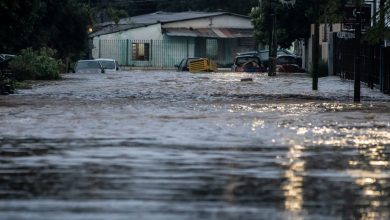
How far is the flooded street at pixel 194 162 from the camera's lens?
32.5 ft

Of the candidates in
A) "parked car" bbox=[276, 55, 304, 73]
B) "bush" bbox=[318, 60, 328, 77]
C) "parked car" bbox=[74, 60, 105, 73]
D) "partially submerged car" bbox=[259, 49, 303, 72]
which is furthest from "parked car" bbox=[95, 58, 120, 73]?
"bush" bbox=[318, 60, 328, 77]

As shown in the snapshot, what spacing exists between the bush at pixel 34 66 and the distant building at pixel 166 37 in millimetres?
34072

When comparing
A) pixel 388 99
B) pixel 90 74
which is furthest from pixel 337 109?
pixel 90 74

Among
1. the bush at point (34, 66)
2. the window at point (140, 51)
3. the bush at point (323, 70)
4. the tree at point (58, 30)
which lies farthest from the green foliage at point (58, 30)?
the window at point (140, 51)

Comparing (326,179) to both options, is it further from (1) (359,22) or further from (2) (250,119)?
(1) (359,22)

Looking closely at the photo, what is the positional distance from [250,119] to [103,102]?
7.20m

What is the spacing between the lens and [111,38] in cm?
8425

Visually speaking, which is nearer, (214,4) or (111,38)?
(111,38)

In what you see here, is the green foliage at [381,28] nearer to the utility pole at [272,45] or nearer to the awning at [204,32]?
the utility pole at [272,45]

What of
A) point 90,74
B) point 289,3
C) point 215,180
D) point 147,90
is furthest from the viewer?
point 289,3

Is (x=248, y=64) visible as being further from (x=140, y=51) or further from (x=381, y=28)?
(x=381, y=28)

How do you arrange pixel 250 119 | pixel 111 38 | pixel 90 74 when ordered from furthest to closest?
pixel 111 38
pixel 90 74
pixel 250 119

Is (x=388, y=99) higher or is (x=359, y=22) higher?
(x=359, y=22)

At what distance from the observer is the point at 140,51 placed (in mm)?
84625
